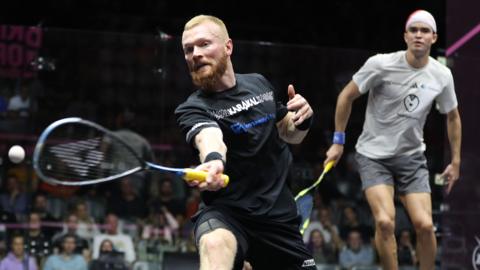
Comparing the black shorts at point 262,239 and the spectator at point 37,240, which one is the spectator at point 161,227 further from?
the black shorts at point 262,239

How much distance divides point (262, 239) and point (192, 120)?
61cm

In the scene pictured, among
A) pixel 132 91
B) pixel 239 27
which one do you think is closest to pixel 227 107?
pixel 132 91

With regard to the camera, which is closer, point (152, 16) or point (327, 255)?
point (327, 255)

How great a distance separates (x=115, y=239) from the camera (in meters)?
8.20

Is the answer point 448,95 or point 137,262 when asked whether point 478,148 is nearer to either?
point 448,95

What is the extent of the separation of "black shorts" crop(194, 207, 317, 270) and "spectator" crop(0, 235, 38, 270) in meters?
3.77

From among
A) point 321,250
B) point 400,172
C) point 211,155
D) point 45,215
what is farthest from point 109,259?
point 211,155

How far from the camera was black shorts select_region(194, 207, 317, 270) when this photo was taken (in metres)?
4.41

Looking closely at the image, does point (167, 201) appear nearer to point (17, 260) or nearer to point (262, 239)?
point (17, 260)

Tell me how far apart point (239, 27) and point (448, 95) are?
18.6 ft

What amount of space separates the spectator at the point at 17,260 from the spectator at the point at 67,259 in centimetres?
12

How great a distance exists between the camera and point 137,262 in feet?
26.7

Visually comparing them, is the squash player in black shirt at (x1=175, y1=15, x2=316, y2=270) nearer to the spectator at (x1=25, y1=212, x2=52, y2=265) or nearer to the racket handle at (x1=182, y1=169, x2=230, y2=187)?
the racket handle at (x1=182, y1=169, x2=230, y2=187)

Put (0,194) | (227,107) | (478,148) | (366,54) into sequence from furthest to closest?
(366,54), (0,194), (478,148), (227,107)
